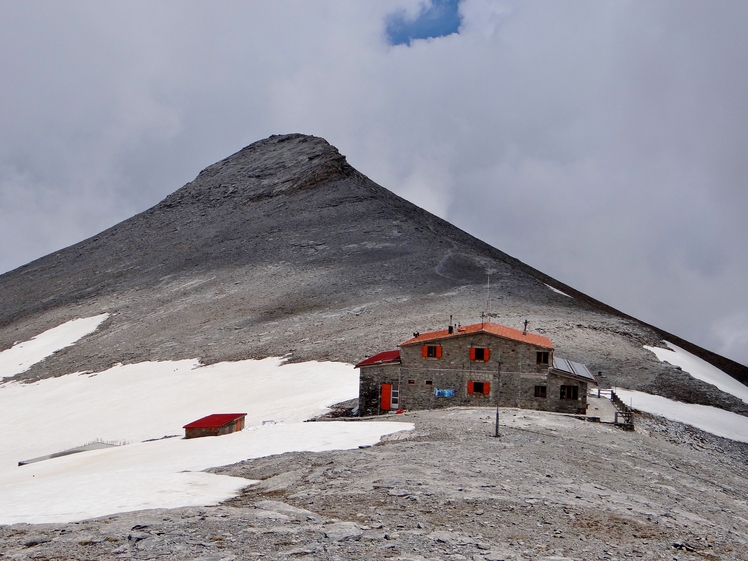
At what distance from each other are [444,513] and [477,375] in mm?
20010

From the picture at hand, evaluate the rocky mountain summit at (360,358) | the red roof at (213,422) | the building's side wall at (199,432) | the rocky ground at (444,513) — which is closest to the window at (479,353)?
the rocky mountain summit at (360,358)

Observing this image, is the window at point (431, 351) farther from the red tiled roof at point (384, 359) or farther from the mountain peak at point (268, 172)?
the mountain peak at point (268, 172)

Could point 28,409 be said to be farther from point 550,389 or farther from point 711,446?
point 711,446

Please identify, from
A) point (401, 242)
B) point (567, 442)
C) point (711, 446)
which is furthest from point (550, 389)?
point (401, 242)

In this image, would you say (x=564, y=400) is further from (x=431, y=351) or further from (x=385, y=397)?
(x=385, y=397)

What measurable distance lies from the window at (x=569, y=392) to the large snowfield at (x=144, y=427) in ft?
35.3

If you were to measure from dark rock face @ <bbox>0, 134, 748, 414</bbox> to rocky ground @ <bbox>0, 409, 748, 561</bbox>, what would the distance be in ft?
77.7

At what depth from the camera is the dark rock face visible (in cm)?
5612

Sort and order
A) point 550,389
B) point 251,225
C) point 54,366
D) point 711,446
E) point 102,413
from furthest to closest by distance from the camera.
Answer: point 251,225 → point 54,366 → point 102,413 → point 550,389 → point 711,446

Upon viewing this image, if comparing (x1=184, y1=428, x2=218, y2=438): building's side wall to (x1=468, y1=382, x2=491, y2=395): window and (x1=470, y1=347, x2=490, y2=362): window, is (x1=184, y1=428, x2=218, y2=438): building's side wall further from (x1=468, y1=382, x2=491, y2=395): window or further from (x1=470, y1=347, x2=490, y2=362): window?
(x1=470, y1=347, x2=490, y2=362): window

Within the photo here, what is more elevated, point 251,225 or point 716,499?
point 251,225

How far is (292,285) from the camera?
81125mm

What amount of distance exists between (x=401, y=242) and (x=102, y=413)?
174 feet

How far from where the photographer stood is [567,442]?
78.3 ft
